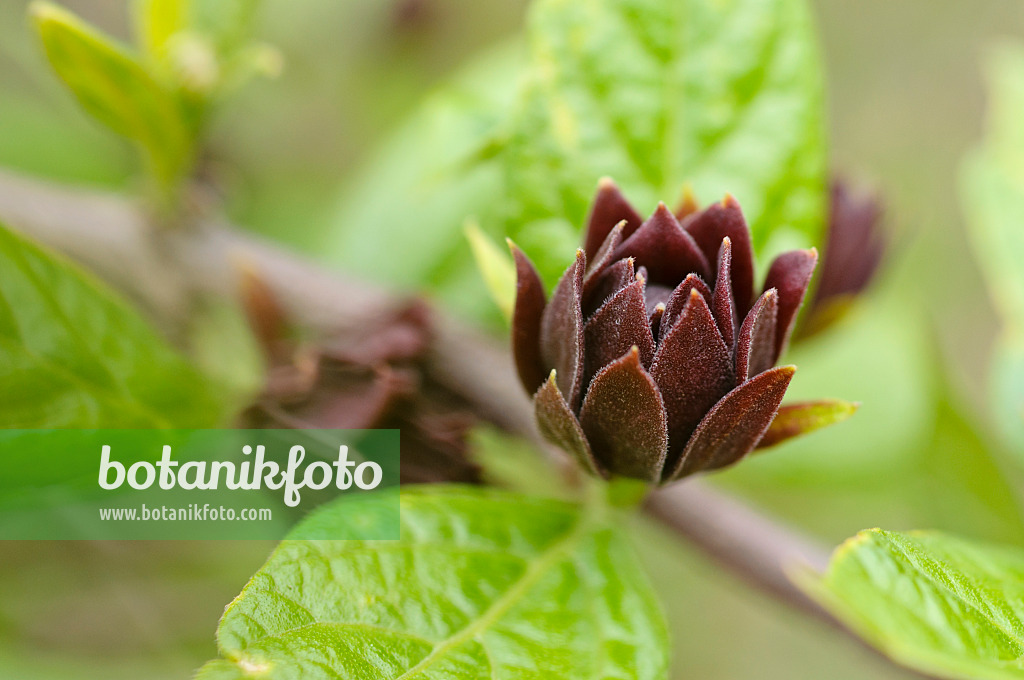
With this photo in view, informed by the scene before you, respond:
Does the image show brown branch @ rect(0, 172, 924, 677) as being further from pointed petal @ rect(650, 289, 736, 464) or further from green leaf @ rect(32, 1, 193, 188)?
pointed petal @ rect(650, 289, 736, 464)

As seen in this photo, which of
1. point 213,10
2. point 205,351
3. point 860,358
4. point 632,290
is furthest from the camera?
point 860,358

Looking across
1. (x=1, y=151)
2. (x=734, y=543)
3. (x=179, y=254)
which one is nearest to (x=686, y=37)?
(x=734, y=543)

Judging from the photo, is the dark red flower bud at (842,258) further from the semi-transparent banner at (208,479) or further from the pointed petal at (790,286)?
the semi-transparent banner at (208,479)

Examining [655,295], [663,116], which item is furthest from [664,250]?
[663,116]

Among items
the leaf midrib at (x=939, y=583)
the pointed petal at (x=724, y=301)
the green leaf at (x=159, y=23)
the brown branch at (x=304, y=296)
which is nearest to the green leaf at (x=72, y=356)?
the brown branch at (x=304, y=296)

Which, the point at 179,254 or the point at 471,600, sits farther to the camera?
the point at 179,254

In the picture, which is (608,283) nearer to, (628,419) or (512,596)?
(628,419)

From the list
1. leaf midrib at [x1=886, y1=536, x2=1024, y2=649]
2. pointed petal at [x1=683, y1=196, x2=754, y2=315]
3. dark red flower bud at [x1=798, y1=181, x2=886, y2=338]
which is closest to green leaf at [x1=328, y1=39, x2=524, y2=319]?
dark red flower bud at [x1=798, y1=181, x2=886, y2=338]

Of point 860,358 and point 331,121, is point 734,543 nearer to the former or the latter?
point 860,358
